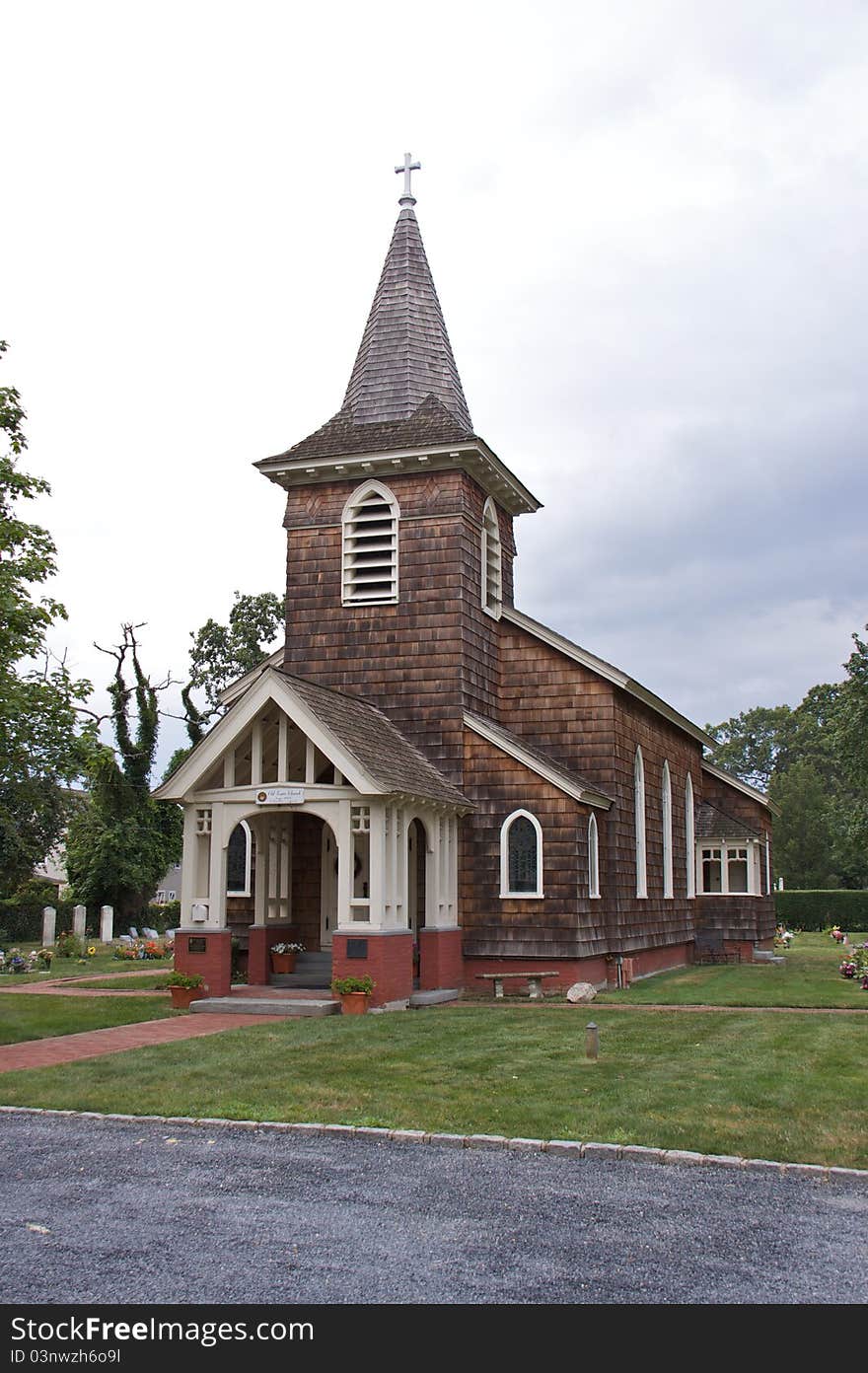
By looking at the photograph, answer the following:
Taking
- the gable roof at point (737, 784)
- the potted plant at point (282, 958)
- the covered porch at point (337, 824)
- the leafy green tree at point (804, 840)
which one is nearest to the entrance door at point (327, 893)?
the covered porch at point (337, 824)

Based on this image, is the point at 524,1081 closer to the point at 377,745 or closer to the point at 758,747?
the point at 377,745

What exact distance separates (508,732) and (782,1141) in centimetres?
1411

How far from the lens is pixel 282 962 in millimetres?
21969

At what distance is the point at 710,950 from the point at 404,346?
17.6 metres

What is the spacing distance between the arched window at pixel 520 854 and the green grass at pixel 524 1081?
5137 millimetres

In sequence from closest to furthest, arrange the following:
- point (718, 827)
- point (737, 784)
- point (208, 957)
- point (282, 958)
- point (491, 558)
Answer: point (208, 957), point (282, 958), point (491, 558), point (718, 827), point (737, 784)

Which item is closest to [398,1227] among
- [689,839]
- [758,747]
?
[689,839]

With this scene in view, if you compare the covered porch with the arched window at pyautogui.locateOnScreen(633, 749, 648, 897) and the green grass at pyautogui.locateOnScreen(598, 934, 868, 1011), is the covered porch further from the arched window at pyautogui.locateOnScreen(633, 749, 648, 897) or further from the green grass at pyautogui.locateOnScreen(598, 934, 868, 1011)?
the arched window at pyautogui.locateOnScreen(633, 749, 648, 897)

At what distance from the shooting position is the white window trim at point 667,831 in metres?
28.5

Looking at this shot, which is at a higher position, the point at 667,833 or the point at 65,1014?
the point at 667,833

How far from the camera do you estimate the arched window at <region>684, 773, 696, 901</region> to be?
31547 millimetres

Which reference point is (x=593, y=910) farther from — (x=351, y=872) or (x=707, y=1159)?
(x=707, y=1159)

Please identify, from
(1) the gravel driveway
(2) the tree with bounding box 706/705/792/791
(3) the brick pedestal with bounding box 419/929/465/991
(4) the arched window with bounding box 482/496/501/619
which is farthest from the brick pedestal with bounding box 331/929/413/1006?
(2) the tree with bounding box 706/705/792/791
